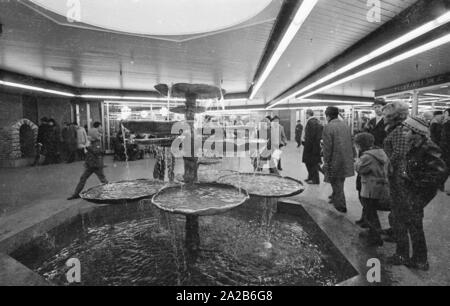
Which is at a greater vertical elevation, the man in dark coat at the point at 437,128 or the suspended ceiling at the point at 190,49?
the suspended ceiling at the point at 190,49

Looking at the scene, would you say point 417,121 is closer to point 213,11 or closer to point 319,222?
point 319,222

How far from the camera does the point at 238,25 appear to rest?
5.02 m

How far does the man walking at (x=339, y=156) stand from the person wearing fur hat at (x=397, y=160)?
4.71 feet

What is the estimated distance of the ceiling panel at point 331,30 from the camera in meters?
4.25

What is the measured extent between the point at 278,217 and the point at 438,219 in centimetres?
277

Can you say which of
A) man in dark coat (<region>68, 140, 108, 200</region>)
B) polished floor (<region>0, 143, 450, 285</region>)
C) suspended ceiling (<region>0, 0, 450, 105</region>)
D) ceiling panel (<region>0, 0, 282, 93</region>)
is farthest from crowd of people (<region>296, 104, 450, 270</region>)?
man in dark coat (<region>68, 140, 108, 200</region>)

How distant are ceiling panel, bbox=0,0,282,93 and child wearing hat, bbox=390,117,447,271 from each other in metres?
3.14

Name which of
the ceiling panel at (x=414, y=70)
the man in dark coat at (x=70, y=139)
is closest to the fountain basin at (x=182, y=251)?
the ceiling panel at (x=414, y=70)

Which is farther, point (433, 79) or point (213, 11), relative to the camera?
point (433, 79)

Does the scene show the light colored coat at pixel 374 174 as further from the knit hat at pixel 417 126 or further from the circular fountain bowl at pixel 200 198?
the circular fountain bowl at pixel 200 198

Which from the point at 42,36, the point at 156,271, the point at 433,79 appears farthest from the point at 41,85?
the point at 433,79

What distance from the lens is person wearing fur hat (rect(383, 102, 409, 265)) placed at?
2570mm

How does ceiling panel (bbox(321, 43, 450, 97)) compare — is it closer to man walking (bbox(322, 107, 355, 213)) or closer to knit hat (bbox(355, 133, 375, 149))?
man walking (bbox(322, 107, 355, 213))

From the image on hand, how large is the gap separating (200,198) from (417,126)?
2.59 meters
